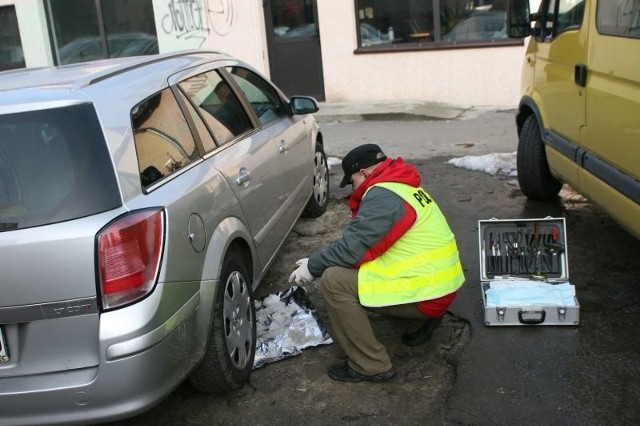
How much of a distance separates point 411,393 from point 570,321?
1.07 metres

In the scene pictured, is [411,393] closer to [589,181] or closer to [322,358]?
[322,358]

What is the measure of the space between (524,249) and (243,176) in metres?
1.73

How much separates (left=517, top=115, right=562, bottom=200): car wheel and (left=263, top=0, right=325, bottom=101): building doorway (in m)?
6.54

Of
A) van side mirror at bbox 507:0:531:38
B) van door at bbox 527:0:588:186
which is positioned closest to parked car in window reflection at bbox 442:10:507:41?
van side mirror at bbox 507:0:531:38

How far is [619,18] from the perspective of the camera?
12.2ft

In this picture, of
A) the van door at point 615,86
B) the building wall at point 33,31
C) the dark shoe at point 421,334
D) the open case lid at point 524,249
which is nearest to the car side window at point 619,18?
the van door at point 615,86

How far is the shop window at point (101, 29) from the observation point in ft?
40.9

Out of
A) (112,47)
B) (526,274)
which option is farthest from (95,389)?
(112,47)

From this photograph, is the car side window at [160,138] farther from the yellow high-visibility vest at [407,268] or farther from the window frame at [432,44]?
the window frame at [432,44]

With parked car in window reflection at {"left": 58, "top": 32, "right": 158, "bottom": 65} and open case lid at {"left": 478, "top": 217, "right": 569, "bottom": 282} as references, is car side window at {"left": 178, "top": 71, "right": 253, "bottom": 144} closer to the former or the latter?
open case lid at {"left": 478, "top": 217, "right": 569, "bottom": 282}

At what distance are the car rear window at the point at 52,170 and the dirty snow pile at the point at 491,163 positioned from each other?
5031mm

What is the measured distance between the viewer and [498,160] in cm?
722

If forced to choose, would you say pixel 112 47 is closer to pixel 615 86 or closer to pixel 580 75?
pixel 580 75

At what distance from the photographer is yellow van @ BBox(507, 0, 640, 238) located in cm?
359
